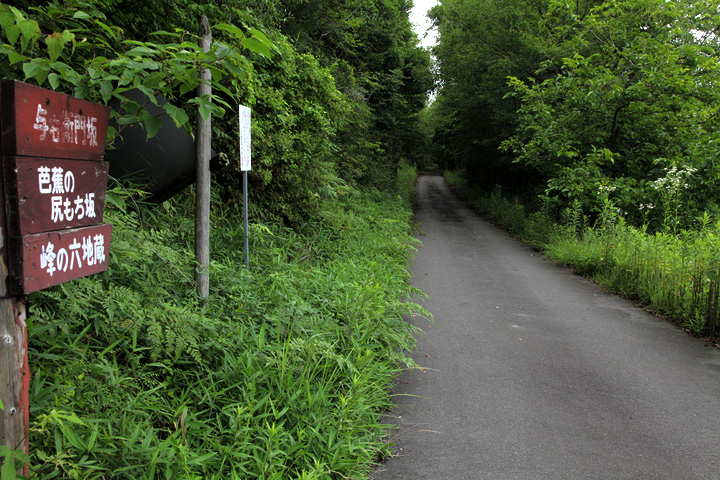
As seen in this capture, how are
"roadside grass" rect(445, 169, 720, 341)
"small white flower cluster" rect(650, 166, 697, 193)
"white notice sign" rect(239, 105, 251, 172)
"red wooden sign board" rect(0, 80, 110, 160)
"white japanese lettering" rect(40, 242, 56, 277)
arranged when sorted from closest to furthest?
"red wooden sign board" rect(0, 80, 110, 160)
"white japanese lettering" rect(40, 242, 56, 277)
"white notice sign" rect(239, 105, 251, 172)
"roadside grass" rect(445, 169, 720, 341)
"small white flower cluster" rect(650, 166, 697, 193)

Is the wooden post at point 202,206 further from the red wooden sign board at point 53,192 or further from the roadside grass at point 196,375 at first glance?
the red wooden sign board at point 53,192

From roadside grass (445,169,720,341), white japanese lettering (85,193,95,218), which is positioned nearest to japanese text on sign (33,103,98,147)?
white japanese lettering (85,193,95,218)

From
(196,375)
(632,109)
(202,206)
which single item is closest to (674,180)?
(632,109)

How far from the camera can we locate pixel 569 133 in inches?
486

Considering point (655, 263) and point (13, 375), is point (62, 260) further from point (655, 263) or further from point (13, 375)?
point (655, 263)

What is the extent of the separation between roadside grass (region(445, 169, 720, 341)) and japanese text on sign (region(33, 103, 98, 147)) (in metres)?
6.39

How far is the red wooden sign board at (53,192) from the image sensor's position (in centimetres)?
173

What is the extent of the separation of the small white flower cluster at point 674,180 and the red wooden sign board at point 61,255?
10.9 meters

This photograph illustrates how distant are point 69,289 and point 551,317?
5627 mm

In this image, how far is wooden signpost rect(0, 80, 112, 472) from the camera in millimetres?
1717

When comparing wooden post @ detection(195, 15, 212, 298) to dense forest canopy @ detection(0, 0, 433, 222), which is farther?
wooden post @ detection(195, 15, 212, 298)

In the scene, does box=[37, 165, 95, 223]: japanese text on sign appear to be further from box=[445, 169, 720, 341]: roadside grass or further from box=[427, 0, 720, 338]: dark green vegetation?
box=[427, 0, 720, 338]: dark green vegetation

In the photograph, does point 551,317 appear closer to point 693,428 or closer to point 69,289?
point 693,428

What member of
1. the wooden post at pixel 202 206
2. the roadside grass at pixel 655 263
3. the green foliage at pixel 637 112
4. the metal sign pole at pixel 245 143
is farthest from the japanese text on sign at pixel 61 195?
the green foliage at pixel 637 112
